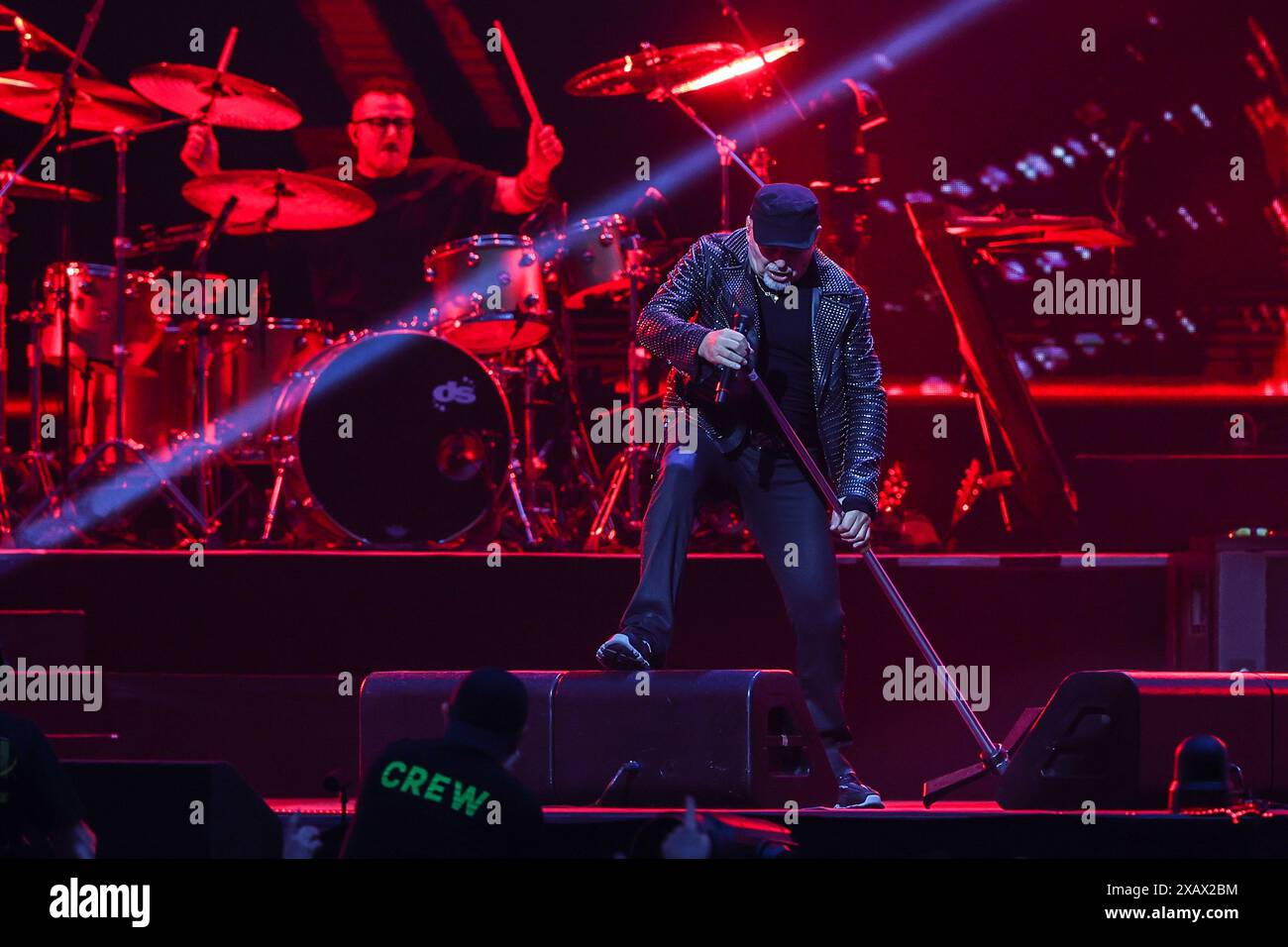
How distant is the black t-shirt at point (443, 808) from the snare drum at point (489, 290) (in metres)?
5.20

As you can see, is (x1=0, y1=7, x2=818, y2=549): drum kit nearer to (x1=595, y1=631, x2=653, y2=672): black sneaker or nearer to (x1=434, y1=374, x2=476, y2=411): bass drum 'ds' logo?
(x1=434, y1=374, x2=476, y2=411): bass drum 'ds' logo

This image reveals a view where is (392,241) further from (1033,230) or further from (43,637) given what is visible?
(43,637)

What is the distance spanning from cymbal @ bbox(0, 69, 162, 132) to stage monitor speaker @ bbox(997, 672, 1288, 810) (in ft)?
20.2

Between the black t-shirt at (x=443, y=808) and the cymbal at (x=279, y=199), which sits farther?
the cymbal at (x=279, y=199)

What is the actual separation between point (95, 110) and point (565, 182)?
3184mm

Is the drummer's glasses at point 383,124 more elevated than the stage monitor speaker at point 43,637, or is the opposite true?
the drummer's glasses at point 383,124

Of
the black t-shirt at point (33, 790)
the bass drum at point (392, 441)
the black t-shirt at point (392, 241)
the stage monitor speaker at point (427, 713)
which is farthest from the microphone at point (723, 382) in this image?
the black t-shirt at point (392, 241)

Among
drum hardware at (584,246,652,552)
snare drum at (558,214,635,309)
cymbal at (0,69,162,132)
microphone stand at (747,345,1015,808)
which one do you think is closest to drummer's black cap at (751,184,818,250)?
microphone stand at (747,345,1015,808)

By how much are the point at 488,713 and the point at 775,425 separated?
6.11 ft

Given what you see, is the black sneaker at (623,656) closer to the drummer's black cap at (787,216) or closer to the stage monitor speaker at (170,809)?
the stage monitor speaker at (170,809)

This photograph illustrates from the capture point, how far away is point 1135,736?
174 inches

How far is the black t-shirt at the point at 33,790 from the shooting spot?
143 inches

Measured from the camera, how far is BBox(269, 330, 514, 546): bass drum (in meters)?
7.90
